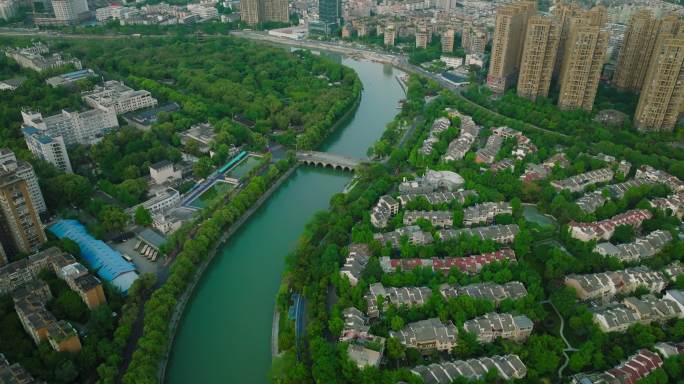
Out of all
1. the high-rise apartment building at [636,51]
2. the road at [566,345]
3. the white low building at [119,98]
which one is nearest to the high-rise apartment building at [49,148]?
the white low building at [119,98]

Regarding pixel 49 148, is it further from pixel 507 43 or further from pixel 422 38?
pixel 422 38

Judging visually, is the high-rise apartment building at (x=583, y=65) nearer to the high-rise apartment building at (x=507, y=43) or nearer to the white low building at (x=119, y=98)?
the high-rise apartment building at (x=507, y=43)

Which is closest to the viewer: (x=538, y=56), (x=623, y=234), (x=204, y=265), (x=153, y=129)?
(x=623, y=234)

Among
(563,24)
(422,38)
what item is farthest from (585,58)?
Result: (422,38)

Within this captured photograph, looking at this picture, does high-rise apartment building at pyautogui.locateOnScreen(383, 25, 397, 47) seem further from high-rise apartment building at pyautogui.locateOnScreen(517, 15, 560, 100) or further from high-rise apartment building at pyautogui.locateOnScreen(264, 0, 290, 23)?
high-rise apartment building at pyautogui.locateOnScreen(517, 15, 560, 100)

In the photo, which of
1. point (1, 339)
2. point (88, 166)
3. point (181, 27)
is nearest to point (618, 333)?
point (1, 339)

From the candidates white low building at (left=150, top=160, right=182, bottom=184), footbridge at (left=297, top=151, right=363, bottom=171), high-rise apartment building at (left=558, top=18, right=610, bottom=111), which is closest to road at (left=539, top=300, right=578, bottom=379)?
footbridge at (left=297, top=151, right=363, bottom=171)

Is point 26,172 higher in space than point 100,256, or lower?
higher
